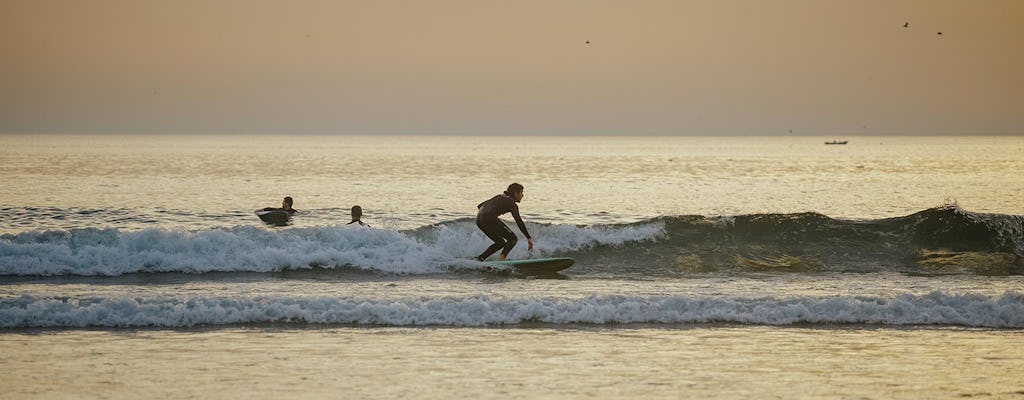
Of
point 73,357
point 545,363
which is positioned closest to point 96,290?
point 73,357

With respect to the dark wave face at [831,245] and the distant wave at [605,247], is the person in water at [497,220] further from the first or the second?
the dark wave face at [831,245]

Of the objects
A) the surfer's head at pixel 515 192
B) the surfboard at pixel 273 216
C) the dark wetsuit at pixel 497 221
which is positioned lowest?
the surfboard at pixel 273 216

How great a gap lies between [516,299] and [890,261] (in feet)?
35.2

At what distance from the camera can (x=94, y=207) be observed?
35344 mm

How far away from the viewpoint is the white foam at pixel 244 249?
710 inches

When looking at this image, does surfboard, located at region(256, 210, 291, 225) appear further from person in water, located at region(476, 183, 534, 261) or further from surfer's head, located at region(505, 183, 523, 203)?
surfer's head, located at region(505, 183, 523, 203)

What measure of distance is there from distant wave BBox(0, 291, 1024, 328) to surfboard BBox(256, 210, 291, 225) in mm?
15315

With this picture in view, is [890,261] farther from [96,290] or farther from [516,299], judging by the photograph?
[96,290]

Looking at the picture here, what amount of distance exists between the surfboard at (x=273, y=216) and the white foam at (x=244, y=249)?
26.0ft

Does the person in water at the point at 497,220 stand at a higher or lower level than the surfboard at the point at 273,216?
higher

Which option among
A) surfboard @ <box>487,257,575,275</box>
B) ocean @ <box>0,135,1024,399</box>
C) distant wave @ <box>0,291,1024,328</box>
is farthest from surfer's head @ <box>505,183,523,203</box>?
distant wave @ <box>0,291,1024,328</box>

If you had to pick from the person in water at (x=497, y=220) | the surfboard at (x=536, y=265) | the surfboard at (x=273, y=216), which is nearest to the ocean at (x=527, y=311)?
the surfboard at (x=536, y=265)

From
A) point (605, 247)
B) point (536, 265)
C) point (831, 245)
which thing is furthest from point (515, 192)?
point (831, 245)

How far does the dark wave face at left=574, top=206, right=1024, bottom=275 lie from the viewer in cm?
1959
